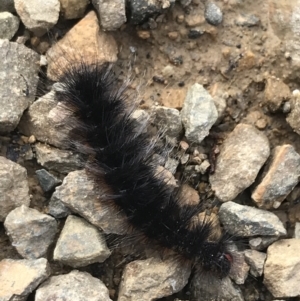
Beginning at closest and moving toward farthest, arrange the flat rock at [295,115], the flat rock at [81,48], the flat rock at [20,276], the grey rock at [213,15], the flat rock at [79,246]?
1. the flat rock at [20,276]
2. the flat rock at [79,246]
3. the flat rock at [295,115]
4. the flat rock at [81,48]
5. the grey rock at [213,15]

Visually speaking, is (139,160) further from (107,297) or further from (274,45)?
(274,45)

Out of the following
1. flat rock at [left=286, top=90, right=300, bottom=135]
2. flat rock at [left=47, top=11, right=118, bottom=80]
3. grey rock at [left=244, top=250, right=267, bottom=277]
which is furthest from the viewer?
flat rock at [left=47, top=11, right=118, bottom=80]

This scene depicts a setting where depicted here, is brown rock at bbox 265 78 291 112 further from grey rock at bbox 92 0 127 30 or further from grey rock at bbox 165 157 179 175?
grey rock at bbox 92 0 127 30

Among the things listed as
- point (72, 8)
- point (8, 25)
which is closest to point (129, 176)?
point (72, 8)

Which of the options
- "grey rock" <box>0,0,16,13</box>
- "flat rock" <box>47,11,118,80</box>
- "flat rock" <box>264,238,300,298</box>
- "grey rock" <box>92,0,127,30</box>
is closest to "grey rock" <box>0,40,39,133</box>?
"flat rock" <box>47,11,118,80</box>

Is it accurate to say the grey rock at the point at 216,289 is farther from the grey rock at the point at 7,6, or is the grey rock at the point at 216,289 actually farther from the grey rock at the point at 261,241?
the grey rock at the point at 7,6

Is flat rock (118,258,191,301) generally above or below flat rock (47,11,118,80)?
below

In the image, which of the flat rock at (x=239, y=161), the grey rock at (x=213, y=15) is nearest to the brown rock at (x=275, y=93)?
the flat rock at (x=239, y=161)
